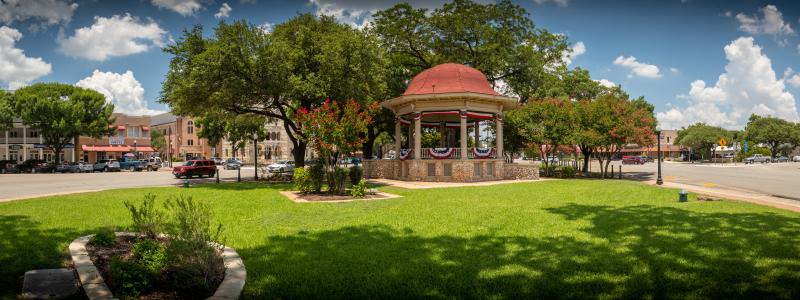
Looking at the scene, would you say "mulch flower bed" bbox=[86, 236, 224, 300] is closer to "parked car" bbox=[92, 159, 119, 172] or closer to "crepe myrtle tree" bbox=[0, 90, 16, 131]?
"parked car" bbox=[92, 159, 119, 172]

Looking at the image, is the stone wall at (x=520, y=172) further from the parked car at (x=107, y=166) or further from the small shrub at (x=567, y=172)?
the parked car at (x=107, y=166)

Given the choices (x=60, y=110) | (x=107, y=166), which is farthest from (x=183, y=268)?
(x=60, y=110)

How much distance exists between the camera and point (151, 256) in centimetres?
628

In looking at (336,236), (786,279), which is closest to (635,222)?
(786,279)

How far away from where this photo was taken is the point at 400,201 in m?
15.4

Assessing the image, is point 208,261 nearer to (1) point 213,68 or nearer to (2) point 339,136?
(2) point 339,136

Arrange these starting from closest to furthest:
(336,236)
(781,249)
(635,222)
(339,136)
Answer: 1. (781,249)
2. (336,236)
3. (635,222)
4. (339,136)

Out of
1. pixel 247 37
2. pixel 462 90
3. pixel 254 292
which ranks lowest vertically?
pixel 254 292

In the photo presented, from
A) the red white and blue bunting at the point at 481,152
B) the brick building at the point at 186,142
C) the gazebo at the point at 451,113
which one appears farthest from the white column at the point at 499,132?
the brick building at the point at 186,142

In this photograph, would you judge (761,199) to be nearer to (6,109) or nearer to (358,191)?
(358,191)

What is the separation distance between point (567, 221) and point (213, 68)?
57.7 ft

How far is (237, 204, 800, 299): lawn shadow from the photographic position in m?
5.51

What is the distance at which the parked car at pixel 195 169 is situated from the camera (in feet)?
107

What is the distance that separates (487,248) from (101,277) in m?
5.50
